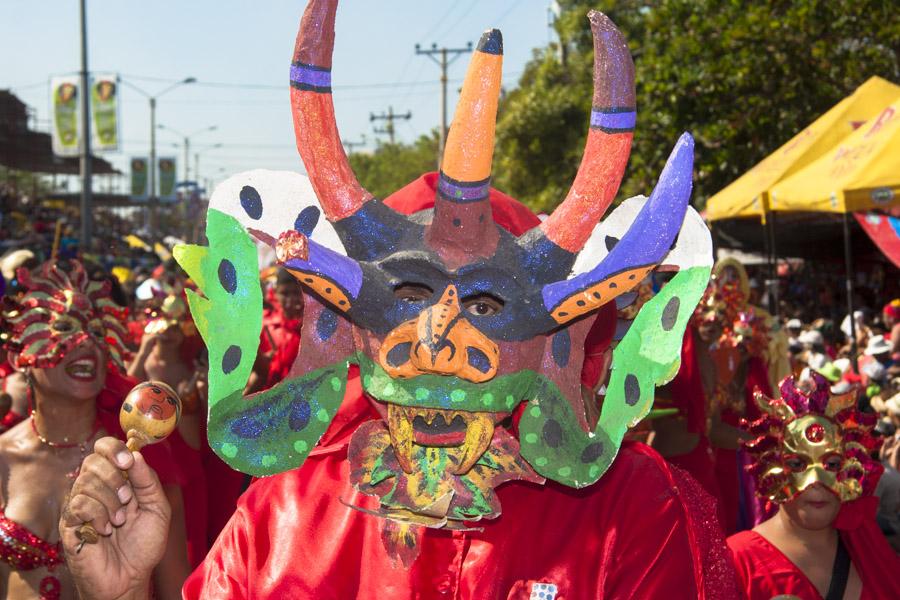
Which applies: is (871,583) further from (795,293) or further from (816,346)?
(795,293)

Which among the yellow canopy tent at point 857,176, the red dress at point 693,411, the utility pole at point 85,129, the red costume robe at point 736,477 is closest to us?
the red dress at point 693,411

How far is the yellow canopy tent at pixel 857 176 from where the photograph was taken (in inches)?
334

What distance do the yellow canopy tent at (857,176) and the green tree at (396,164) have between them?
1663 inches

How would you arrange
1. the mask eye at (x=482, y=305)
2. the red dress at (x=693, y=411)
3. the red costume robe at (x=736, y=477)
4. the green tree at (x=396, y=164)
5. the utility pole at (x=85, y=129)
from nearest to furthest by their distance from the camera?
the mask eye at (x=482, y=305) → the red dress at (x=693, y=411) → the red costume robe at (x=736, y=477) → the utility pole at (x=85, y=129) → the green tree at (x=396, y=164)

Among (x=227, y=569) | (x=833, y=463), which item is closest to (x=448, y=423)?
(x=227, y=569)

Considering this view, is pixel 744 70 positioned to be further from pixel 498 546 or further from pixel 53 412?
pixel 498 546

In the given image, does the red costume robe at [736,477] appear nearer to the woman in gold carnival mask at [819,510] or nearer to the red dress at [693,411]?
the red dress at [693,411]

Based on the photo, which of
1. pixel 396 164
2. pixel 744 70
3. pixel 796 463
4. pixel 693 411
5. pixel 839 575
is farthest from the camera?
pixel 396 164

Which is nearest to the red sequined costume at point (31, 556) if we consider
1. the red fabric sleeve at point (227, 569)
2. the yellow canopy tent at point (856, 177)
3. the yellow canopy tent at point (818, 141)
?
the red fabric sleeve at point (227, 569)

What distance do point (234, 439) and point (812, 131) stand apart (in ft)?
32.4

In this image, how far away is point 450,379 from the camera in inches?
89.1

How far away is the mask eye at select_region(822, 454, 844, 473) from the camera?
4.32 m

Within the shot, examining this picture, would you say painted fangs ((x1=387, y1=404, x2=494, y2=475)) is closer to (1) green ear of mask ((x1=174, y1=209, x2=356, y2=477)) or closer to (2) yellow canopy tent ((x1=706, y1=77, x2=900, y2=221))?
(1) green ear of mask ((x1=174, y1=209, x2=356, y2=477))

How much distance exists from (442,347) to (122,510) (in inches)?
31.9
